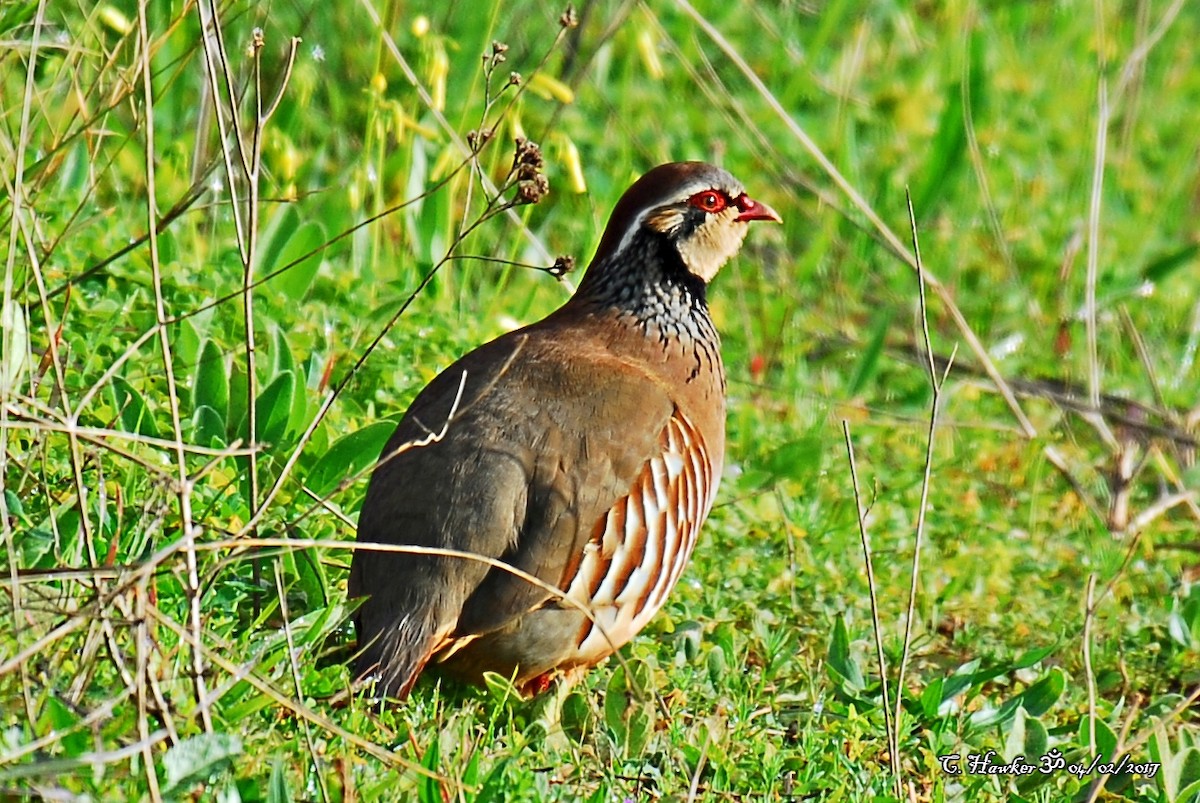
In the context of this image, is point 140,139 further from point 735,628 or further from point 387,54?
point 735,628

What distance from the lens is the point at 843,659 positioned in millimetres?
3527

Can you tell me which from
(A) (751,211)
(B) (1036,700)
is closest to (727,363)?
(A) (751,211)

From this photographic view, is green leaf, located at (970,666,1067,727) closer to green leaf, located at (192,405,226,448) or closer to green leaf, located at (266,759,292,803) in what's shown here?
green leaf, located at (266,759,292,803)

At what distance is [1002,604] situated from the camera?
14.1 ft

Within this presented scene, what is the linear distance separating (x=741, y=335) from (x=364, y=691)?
2985 mm

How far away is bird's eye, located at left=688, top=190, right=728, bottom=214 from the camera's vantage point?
3965mm

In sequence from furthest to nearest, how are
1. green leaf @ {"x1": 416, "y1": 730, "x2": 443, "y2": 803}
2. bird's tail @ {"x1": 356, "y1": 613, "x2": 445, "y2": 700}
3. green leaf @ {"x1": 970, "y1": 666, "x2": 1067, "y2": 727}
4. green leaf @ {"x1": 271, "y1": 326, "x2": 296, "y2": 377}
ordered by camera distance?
green leaf @ {"x1": 271, "y1": 326, "x2": 296, "y2": 377} → green leaf @ {"x1": 970, "y1": 666, "x2": 1067, "y2": 727} → bird's tail @ {"x1": 356, "y1": 613, "x2": 445, "y2": 700} → green leaf @ {"x1": 416, "y1": 730, "x2": 443, "y2": 803}

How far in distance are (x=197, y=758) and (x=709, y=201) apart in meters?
2.10

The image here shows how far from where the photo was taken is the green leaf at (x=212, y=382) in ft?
12.0

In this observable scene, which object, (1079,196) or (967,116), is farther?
(1079,196)

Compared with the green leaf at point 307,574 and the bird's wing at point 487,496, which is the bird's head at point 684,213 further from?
the green leaf at point 307,574

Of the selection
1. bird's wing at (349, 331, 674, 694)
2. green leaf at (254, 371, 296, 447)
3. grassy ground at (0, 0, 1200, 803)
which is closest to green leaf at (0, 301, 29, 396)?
grassy ground at (0, 0, 1200, 803)

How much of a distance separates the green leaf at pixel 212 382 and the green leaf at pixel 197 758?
55.2 inches

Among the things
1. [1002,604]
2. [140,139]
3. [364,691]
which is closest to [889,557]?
[1002,604]
